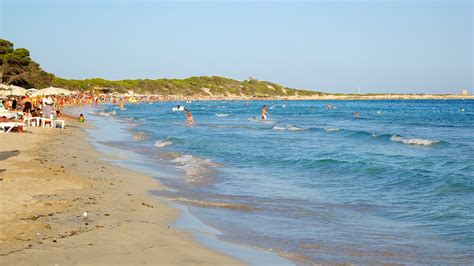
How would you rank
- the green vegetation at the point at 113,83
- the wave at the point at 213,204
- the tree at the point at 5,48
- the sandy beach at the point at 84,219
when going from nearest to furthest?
1. the sandy beach at the point at 84,219
2. the wave at the point at 213,204
3. the green vegetation at the point at 113,83
4. the tree at the point at 5,48

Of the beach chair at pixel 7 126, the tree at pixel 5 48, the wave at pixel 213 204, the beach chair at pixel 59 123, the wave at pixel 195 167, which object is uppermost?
the tree at pixel 5 48

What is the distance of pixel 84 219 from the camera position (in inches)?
316

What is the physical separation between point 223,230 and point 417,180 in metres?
7.47

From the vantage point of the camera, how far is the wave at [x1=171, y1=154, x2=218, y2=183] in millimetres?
14883

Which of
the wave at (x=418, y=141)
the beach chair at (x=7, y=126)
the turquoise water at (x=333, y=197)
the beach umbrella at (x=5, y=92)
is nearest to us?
the turquoise water at (x=333, y=197)

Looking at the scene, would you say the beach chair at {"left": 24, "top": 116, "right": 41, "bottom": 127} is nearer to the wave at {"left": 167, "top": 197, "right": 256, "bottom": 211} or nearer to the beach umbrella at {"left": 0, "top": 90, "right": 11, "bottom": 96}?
the beach umbrella at {"left": 0, "top": 90, "right": 11, "bottom": 96}

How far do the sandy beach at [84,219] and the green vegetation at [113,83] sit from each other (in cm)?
4327

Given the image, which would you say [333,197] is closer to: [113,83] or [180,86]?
[113,83]

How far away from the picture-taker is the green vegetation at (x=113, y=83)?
67500mm

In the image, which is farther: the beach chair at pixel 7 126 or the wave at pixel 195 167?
the beach chair at pixel 7 126

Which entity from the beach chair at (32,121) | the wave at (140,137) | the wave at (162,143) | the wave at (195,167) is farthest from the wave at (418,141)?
the beach chair at (32,121)

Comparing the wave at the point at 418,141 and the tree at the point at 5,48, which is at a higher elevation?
the tree at the point at 5,48

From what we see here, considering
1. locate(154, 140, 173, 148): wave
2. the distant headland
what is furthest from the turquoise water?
the distant headland

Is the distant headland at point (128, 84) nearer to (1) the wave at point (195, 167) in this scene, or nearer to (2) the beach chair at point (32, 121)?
(2) the beach chair at point (32, 121)
